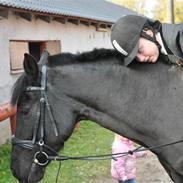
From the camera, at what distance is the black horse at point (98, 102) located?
3129 mm

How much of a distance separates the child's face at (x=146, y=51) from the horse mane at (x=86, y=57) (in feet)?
0.67

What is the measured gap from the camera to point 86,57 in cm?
331

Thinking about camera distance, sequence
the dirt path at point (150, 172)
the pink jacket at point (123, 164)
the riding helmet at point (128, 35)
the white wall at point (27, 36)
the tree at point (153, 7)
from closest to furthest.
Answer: the riding helmet at point (128, 35) → the pink jacket at point (123, 164) → the dirt path at point (150, 172) → the white wall at point (27, 36) → the tree at point (153, 7)

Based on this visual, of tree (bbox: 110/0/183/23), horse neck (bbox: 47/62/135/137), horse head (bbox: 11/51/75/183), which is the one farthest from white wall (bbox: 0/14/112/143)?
tree (bbox: 110/0/183/23)

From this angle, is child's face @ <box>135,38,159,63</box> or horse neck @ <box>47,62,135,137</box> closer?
child's face @ <box>135,38,159,63</box>

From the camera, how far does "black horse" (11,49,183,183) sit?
3.13 m

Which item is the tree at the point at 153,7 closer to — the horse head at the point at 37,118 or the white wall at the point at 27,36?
the white wall at the point at 27,36

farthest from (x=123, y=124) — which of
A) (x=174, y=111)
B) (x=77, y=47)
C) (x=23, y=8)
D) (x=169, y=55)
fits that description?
(x=77, y=47)

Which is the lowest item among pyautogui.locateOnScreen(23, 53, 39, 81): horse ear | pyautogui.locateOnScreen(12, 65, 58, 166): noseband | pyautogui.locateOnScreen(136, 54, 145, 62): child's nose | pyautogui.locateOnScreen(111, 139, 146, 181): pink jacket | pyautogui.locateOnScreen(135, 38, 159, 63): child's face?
pyautogui.locateOnScreen(111, 139, 146, 181): pink jacket

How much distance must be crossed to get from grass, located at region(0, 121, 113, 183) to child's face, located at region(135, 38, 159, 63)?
11.7 ft

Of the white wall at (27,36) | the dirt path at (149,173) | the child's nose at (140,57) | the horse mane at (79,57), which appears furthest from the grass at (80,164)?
the child's nose at (140,57)

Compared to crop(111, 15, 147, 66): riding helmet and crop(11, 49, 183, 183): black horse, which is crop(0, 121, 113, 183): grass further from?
crop(111, 15, 147, 66): riding helmet

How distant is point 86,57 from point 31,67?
455 millimetres

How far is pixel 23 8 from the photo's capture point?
8633 mm
